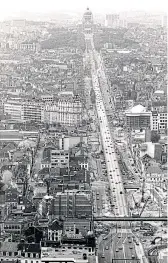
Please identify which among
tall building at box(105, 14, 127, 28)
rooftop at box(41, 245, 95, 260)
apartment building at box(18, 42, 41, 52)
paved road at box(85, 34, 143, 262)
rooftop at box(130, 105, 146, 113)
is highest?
tall building at box(105, 14, 127, 28)

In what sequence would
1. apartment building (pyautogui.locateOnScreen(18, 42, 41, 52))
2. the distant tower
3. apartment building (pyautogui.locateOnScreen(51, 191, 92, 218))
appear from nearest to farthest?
apartment building (pyautogui.locateOnScreen(51, 191, 92, 218)) → apartment building (pyautogui.locateOnScreen(18, 42, 41, 52)) → the distant tower

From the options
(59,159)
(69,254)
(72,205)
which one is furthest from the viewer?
(59,159)

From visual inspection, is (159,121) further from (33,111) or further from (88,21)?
(88,21)

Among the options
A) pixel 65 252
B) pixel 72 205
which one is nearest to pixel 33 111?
pixel 72 205

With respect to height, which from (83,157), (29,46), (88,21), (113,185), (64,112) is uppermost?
(88,21)

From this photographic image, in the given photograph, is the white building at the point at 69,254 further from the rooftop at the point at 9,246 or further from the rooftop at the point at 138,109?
the rooftop at the point at 138,109

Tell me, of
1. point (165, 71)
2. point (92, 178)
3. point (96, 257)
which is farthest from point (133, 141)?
point (165, 71)

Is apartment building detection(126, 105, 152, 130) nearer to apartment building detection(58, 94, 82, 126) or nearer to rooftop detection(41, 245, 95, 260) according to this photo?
apartment building detection(58, 94, 82, 126)

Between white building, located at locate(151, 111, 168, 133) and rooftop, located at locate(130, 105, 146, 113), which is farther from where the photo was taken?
rooftop, located at locate(130, 105, 146, 113)

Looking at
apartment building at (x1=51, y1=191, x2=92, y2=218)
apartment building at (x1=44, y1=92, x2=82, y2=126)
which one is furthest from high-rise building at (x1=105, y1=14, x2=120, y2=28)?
apartment building at (x1=51, y1=191, x2=92, y2=218)
